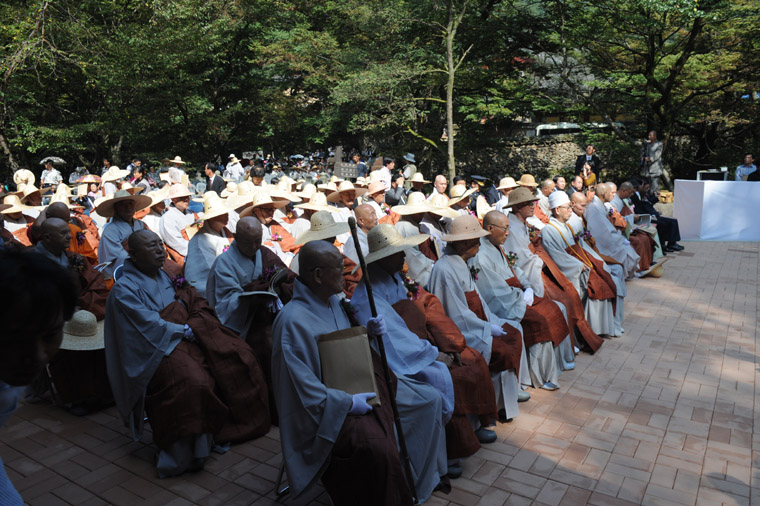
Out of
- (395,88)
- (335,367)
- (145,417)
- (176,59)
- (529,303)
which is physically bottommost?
(145,417)

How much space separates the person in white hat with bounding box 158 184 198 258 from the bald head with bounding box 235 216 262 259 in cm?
265

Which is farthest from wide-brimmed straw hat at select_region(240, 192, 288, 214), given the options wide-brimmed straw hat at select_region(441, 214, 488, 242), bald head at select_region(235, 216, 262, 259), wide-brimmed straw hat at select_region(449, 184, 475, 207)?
wide-brimmed straw hat at select_region(449, 184, 475, 207)

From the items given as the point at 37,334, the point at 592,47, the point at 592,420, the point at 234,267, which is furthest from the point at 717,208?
the point at 37,334

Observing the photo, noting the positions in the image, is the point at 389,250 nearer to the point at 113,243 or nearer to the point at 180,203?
the point at 113,243

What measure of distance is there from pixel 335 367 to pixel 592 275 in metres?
5.15

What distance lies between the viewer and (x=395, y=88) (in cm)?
1936

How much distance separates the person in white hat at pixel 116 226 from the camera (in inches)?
271

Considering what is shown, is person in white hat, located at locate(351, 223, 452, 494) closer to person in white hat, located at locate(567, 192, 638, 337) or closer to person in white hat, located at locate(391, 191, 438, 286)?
person in white hat, located at locate(391, 191, 438, 286)

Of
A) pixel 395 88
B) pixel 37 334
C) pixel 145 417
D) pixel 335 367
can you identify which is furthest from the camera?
pixel 395 88

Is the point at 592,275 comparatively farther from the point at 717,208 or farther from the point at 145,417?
the point at 717,208

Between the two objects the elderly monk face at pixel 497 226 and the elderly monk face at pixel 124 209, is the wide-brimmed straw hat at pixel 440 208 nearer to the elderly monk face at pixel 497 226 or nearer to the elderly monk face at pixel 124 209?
the elderly monk face at pixel 497 226

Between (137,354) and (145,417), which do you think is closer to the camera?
(137,354)

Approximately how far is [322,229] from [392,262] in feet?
5.65

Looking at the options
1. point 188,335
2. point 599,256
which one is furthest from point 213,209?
point 599,256
